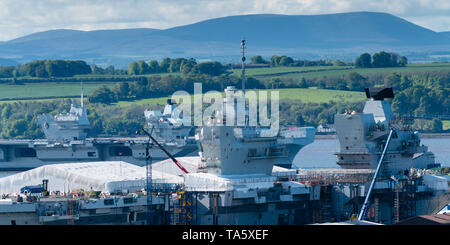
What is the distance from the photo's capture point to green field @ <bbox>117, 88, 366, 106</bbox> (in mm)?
153625

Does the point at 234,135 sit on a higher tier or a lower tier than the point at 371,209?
higher

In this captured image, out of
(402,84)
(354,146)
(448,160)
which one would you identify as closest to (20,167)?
(448,160)

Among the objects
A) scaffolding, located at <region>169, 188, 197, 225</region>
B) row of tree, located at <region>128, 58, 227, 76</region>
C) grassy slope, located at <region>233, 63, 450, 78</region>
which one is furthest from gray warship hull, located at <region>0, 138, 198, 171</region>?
grassy slope, located at <region>233, 63, 450, 78</region>

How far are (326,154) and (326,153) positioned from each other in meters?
1.76

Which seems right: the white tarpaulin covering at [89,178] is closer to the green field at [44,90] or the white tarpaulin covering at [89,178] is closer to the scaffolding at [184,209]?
the scaffolding at [184,209]

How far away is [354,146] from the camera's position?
58.3m

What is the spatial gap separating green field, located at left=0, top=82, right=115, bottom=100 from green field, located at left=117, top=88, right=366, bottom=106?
36.9 feet

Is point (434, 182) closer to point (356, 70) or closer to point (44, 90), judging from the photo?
point (44, 90)

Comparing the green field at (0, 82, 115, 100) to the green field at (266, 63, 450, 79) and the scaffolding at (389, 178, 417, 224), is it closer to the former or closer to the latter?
the green field at (266, 63, 450, 79)

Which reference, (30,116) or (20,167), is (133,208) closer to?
(20,167)

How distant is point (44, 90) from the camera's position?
168625 mm

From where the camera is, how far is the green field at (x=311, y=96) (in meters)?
154

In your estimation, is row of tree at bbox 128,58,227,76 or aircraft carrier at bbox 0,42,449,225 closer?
aircraft carrier at bbox 0,42,449,225
